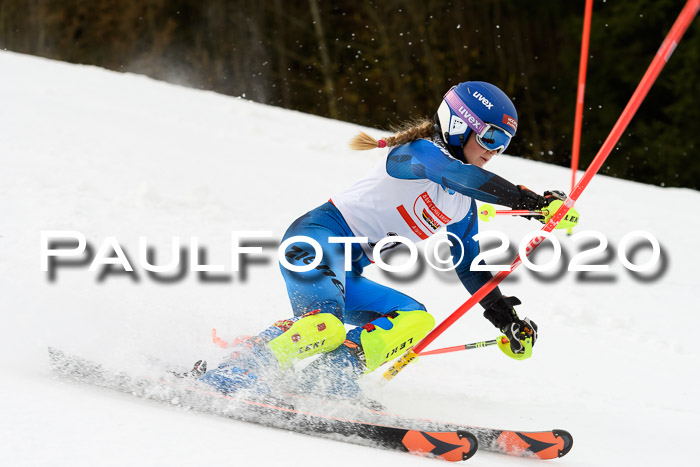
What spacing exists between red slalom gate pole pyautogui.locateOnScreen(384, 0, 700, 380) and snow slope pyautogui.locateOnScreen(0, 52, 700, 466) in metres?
0.42

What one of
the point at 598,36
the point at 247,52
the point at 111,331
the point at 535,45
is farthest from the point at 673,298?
the point at 247,52

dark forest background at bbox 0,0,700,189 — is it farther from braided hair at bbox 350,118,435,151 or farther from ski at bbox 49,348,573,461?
ski at bbox 49,348,573,461

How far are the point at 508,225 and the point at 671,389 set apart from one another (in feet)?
8.45

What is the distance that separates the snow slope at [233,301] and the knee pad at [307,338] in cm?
37

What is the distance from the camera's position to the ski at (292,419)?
2574 millimetres

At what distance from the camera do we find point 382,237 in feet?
10.4

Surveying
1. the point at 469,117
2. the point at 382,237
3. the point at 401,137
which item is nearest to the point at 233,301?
the point at 382,237

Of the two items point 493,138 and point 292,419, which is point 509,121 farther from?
point 292,419

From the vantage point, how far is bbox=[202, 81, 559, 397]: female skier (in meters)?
2.83

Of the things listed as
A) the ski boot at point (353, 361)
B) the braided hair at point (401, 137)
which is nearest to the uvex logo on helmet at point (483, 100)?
the braided hair at point (401, 137)

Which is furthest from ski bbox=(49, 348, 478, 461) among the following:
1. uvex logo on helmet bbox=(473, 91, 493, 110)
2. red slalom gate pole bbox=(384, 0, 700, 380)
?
uvex logo on helmet bbox=(473, 91, 493, 110)

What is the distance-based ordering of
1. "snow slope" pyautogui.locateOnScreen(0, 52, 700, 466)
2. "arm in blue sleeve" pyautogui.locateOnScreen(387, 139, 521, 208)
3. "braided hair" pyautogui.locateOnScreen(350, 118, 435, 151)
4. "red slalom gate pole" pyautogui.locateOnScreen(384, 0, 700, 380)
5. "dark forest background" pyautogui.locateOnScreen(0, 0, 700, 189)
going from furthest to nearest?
"dark forest background" pyautogui.locateOnScreen(0, 0, 700, 189) < "braided hair" pyautogui.locateOnScreen(350, 118, 435, 151) < "arm in blue sleeve" pyautogui.locateOnScreen(387, 139, 521, 208) < "snow slope" pyautogui.locateOnScreen(0, 52, 700, 466) < "red slalom gate pole" pyautogui.locateOnScreen(384, 0, 700, 380)

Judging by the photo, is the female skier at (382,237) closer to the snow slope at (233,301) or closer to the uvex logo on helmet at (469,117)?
the uvex logo on helmet at (469,117)

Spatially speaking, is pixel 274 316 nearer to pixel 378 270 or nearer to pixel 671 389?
A: pixel 378 270
